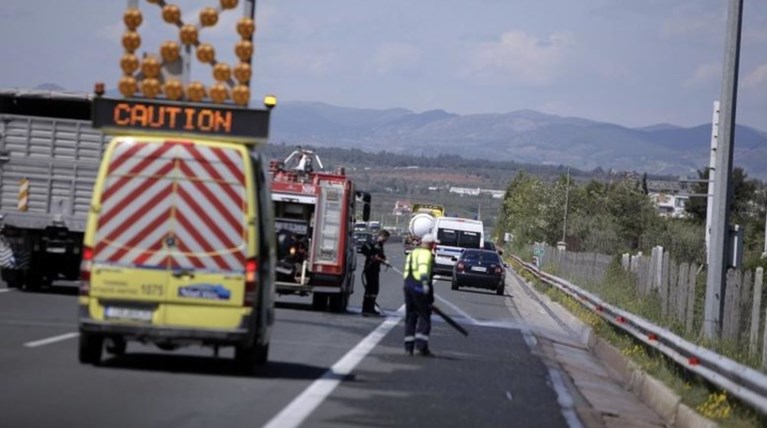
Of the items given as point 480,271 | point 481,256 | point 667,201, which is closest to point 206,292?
point 480,271

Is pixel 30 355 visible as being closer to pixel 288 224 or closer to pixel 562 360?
pixel 562 360

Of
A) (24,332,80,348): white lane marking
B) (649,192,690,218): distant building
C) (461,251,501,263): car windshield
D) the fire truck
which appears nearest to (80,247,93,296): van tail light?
(24,332,80,348): white lane marking

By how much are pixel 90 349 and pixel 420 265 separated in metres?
6.23

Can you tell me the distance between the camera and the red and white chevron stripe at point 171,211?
1467cm

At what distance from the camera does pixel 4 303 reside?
23.8 m

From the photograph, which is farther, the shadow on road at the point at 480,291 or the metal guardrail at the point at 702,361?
the shadow on road at the point at 480,291

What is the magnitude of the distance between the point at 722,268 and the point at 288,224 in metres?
11.1

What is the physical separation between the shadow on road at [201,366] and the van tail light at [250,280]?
1.17m

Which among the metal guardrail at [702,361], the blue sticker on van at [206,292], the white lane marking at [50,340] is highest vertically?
the blue sticker on van at [206,292]

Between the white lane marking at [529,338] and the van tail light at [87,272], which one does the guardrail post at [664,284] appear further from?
the van tail light at [87,272]

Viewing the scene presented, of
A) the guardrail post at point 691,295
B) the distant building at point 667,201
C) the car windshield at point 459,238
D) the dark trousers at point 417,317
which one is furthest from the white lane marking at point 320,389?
the car windshield at point 459,238

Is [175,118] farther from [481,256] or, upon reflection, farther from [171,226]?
[481,256]

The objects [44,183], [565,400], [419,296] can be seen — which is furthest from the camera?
[44,183]

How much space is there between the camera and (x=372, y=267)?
28.9 metres
